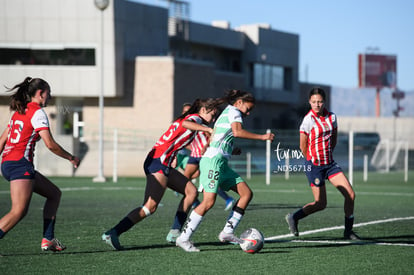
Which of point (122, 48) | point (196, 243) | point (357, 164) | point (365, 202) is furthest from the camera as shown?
point (122, 48)

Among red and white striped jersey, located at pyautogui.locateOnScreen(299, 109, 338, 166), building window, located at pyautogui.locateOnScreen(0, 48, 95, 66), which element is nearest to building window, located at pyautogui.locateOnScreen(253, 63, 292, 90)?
building window, located at pyautogui.locateOnScreen(0, 48, 95, 66)

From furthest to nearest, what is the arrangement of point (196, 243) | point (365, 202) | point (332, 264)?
point (365, 202), point (196, 243), point (332, 264)

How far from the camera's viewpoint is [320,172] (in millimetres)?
10500

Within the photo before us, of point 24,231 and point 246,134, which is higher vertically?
point 246,134

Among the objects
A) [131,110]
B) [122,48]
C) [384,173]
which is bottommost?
[384,173]

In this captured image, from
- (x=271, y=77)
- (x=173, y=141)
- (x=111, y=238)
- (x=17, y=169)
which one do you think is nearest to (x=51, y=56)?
(x=271, y=77)

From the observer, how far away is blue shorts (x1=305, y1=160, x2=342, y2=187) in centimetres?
1049

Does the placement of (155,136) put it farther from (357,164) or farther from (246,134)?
(246,134)

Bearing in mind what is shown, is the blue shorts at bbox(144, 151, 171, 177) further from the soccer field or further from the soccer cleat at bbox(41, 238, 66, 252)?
the soccer cleat at bbox(41, 238, 66, 252)

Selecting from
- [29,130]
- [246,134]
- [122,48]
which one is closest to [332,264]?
[246,134]

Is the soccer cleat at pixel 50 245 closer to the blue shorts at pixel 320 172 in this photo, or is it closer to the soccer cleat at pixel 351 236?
the blue shorts at pixel 320 172

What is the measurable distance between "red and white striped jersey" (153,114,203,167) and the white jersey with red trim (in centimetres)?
157

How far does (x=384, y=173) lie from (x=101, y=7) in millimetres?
19056

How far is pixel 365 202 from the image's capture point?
61.2ft
